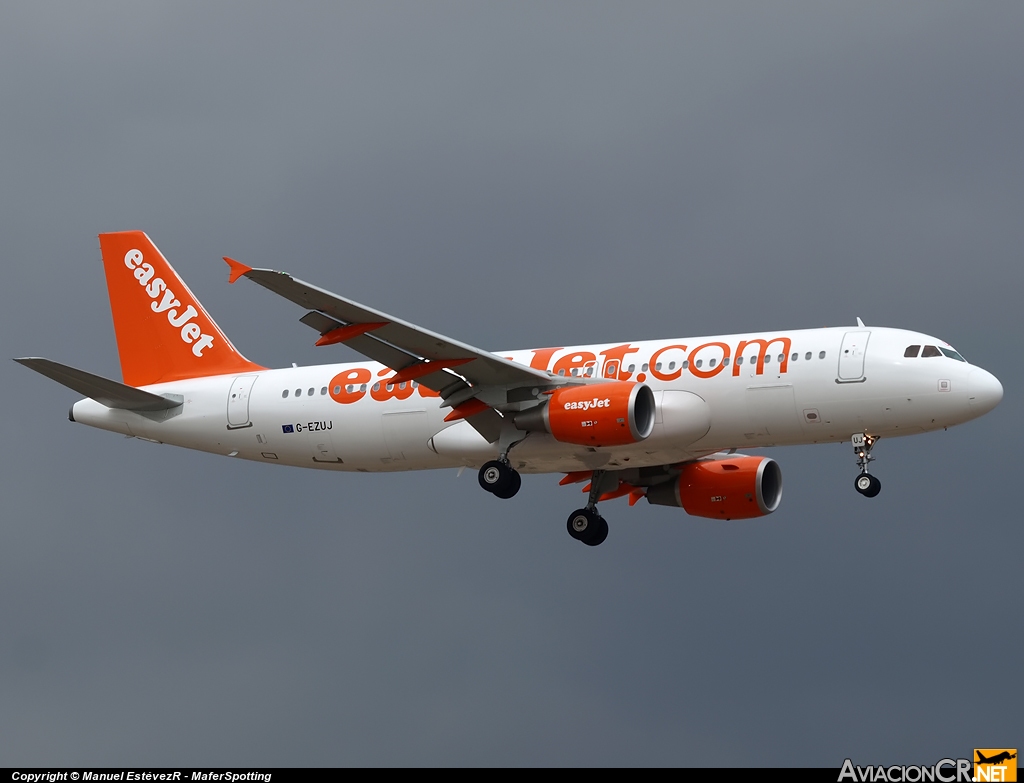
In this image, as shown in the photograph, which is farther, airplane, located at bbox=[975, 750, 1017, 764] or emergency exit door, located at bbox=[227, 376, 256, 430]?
emergency exit door, located at bbox=[227, 376, 256, 430]

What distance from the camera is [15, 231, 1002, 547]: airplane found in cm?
4216

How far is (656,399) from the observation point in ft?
142

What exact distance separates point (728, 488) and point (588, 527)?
4.24 m

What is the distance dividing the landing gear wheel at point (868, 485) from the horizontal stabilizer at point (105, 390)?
2003cm

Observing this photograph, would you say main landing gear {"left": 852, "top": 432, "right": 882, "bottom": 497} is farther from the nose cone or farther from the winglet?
the winglet

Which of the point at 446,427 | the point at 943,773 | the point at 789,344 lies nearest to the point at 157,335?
the point at 446,427

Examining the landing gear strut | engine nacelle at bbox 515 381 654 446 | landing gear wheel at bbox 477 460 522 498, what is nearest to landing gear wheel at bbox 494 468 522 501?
landing gear wheel at bbox 477 460 522 498

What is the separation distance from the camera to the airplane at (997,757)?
3781 centimetres

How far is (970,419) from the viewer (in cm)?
4203

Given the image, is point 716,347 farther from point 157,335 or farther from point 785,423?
point 157,335

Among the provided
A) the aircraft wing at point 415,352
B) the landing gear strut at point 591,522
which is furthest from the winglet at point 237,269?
the landing gear strut at point 591,522

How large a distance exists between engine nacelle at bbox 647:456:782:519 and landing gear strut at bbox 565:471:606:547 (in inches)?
76.3

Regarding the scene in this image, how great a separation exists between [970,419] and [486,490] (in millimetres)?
12661

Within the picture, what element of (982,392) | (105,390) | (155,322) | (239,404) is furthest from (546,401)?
(155,322)
